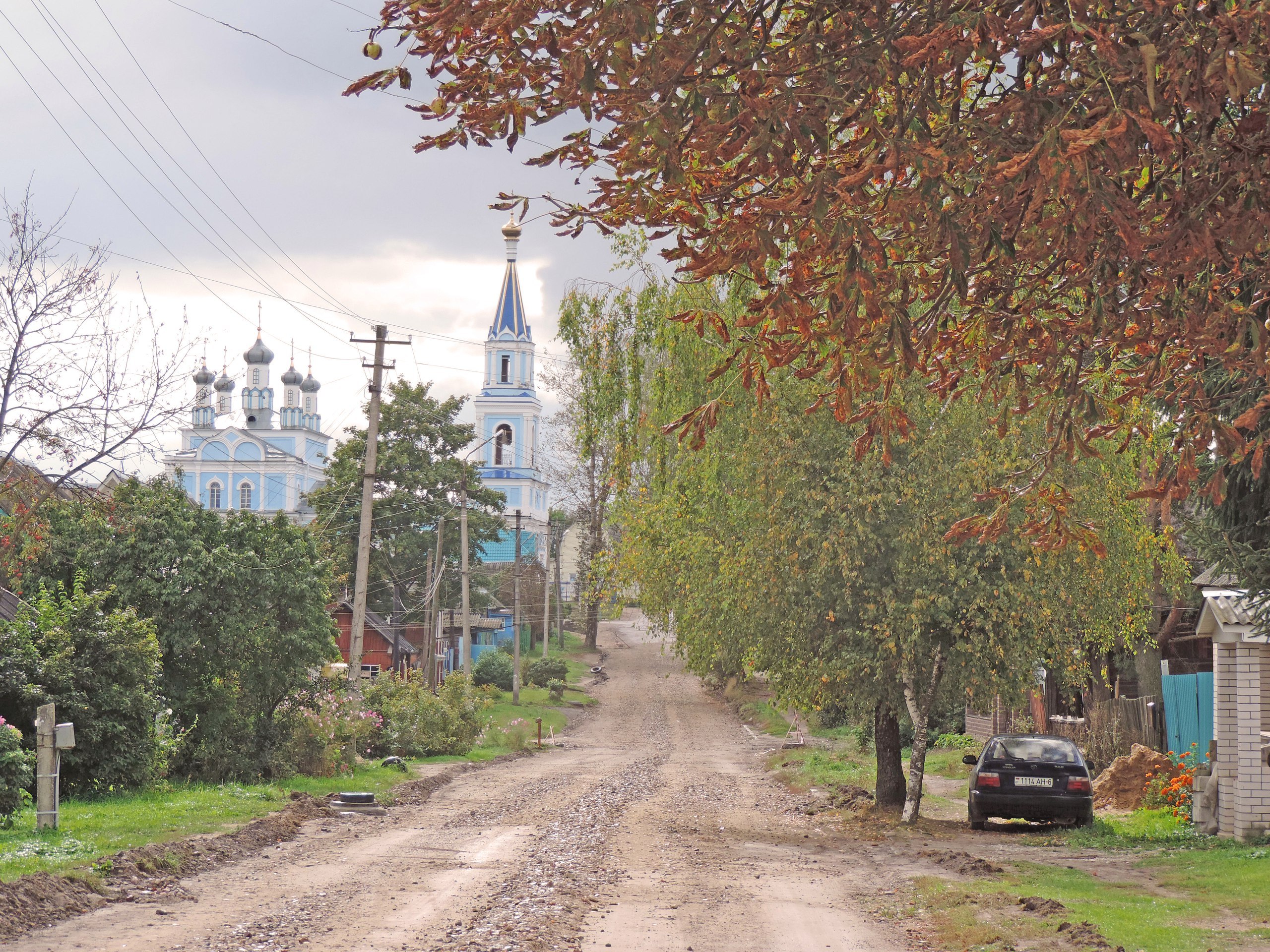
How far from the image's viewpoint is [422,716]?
3194cm

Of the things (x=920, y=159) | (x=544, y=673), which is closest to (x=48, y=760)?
(x=920, y=159)

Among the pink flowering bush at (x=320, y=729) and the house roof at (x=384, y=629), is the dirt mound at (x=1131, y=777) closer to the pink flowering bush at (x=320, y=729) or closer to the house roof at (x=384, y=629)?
the pink flowering bush at (x=320, y=729)

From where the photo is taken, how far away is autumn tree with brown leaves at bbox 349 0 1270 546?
15.1 feet

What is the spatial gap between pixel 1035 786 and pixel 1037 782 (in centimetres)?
7

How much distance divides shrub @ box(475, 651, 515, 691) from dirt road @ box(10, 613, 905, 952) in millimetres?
33323

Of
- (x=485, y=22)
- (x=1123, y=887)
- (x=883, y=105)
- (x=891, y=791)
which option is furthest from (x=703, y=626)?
(x=485, y=22)

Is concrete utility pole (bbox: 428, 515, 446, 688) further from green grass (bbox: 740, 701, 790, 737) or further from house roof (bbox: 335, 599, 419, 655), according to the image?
green grass (bbox: 740, 701, 790, 737)

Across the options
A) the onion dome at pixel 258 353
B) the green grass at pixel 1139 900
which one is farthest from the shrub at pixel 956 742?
the onion dome at pixel 258 353

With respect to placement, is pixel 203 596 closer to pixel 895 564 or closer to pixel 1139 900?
pixel 895 564

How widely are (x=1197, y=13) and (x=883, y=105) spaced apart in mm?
1443

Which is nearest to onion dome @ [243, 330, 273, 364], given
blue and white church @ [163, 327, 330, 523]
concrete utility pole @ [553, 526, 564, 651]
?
blue and white church @ [163, 327, 330, 523]

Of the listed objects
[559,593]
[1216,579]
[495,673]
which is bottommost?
[495,673]

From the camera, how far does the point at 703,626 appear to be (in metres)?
18.8

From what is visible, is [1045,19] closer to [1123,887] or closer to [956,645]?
[1123,887]
